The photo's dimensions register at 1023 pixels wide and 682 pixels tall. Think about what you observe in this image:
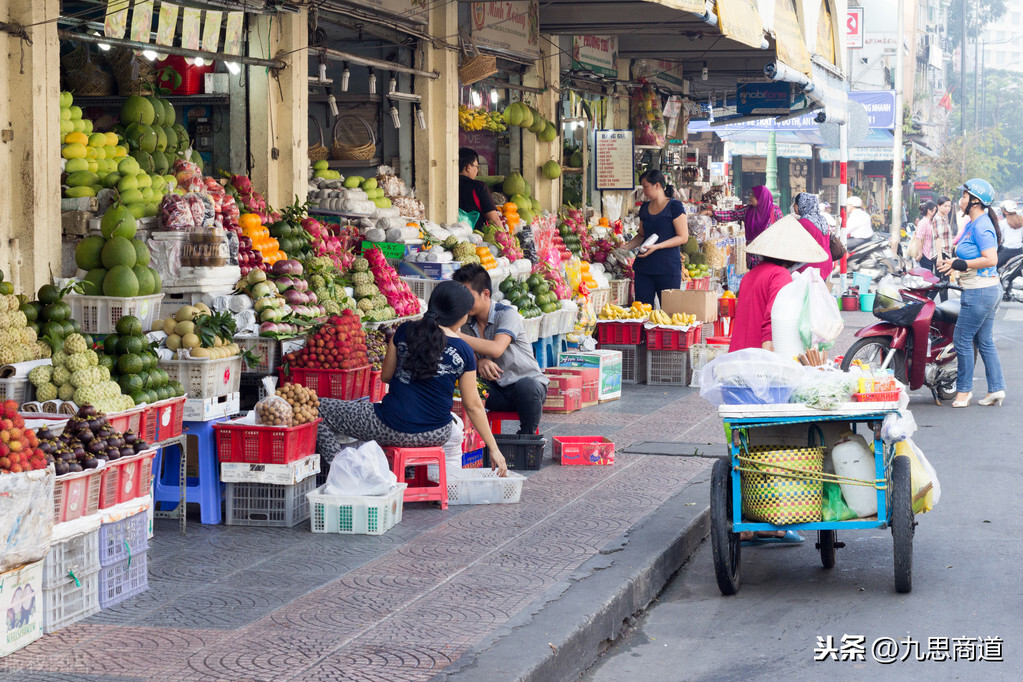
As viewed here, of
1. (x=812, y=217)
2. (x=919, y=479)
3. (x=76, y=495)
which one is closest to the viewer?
(x=76, y=495)

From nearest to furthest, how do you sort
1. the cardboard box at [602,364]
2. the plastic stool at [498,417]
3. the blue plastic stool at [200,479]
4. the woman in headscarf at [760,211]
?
1. the blue plastic stool at [200,479]
2. the plastic stool at [498,417]
3. the cardboard box at [602,364]
4. the woman in headscarf at [760,211]

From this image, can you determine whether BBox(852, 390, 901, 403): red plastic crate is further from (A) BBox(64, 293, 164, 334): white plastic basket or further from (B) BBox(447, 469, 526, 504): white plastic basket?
(A) BBox(64, 293, 164, 334): white plastic basket

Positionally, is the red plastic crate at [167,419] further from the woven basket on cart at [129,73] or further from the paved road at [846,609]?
the woven basket on cart at [129,73]

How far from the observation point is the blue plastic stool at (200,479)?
6.96 m

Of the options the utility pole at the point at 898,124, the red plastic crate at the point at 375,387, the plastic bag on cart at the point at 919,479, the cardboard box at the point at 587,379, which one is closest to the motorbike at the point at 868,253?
the utility pole at the point at 898,124

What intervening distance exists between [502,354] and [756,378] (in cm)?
293

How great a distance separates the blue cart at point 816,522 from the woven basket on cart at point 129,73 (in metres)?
6.79

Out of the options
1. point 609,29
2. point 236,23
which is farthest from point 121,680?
point 609,29

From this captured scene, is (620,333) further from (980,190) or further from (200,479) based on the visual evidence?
(200,479)

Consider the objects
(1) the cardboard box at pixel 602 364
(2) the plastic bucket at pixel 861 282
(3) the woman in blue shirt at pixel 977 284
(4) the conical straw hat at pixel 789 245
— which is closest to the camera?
(4) the conical straw hat at pixel 789 245

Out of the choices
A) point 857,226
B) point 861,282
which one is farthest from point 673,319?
point 857,226

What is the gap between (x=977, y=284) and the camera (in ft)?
37.4

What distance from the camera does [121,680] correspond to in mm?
4469

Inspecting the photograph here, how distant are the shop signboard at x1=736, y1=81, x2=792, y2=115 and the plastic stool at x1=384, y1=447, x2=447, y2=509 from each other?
1569cm
